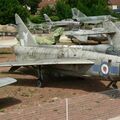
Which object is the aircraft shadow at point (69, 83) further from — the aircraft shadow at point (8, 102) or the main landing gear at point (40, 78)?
the aircraft shadow at point (8, 102)

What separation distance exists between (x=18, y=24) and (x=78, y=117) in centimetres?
1113

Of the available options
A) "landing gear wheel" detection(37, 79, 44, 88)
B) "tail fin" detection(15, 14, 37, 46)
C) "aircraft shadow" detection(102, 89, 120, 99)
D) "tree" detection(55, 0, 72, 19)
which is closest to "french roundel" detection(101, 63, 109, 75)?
"aircraft shadow" detection(102, 89, 120, 99)

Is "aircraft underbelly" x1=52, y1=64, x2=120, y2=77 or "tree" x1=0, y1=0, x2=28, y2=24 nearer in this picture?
"aircraft underbelly" x1=52, y1=64, x2=120, y2=77

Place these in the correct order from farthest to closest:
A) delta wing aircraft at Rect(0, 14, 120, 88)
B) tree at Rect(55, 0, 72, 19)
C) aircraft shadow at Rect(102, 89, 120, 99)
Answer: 1. tree at Rect(55, 0, 72, 19)
2. delta wing aircraft at Rect(0, 14, 120, 88)
3. aircraft shadow at Rect(102, 89, 120, 99)

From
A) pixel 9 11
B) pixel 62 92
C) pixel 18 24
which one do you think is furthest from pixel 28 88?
pixel 9 11

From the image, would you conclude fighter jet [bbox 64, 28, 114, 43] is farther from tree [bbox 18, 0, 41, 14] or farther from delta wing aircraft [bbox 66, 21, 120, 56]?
tree [bbox 18, 0, 41, 14]

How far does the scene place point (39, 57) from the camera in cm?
1870

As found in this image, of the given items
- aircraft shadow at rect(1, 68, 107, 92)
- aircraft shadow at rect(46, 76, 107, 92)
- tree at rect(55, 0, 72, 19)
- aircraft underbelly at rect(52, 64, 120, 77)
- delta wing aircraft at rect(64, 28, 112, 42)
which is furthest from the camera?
tree at rect(55, 0, 72, 19)

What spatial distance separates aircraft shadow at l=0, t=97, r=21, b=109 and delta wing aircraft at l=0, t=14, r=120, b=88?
106 inches

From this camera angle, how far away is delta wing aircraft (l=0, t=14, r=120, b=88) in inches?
611

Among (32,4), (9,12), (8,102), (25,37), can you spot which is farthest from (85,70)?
(32,4)

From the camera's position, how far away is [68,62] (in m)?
16.4

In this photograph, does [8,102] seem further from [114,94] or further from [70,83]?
[70,83]

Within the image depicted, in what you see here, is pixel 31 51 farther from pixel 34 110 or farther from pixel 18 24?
pixel 34 110
